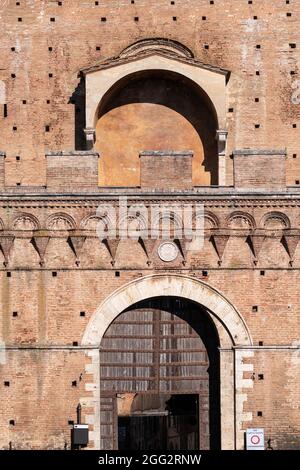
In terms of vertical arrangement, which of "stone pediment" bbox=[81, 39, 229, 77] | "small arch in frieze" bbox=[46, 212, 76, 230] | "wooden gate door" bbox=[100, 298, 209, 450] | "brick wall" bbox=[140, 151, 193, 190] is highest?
"stone pediment" bbox=[81, 39, 229, 77]

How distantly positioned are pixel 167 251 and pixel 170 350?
2.22m

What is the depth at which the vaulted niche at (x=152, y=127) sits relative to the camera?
32.3m

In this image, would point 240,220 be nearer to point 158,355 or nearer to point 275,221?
point 275,221

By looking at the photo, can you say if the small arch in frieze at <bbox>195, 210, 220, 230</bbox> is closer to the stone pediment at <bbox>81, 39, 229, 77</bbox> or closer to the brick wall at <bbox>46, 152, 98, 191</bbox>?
the brick wall at <bbox>46, 152, 98, 191</bbox>

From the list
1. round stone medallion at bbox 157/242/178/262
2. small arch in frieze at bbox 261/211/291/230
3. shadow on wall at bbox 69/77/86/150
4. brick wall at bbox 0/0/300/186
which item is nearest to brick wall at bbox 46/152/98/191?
round stone medallion at bbox 157/242/178/262

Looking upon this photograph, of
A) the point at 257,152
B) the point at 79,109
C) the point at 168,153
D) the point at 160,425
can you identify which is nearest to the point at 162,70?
the point at 79,109

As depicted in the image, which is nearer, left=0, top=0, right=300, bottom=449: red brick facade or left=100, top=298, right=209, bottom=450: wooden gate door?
left=0, top=0, right=300, bottom=449: red brick facade

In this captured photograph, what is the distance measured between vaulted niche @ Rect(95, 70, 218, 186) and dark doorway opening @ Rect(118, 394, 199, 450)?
652 centimetres

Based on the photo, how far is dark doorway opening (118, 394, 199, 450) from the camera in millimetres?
36562

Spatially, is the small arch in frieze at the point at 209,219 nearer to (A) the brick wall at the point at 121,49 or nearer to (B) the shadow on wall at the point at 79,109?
(A) the brick wall at the point at 121,49

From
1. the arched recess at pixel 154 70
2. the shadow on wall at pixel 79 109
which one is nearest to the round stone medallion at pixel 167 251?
the arched recess at pixel 154 70

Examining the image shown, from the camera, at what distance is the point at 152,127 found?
32438 millimetres

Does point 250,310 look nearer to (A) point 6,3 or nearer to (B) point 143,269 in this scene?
(B) point 143,269
